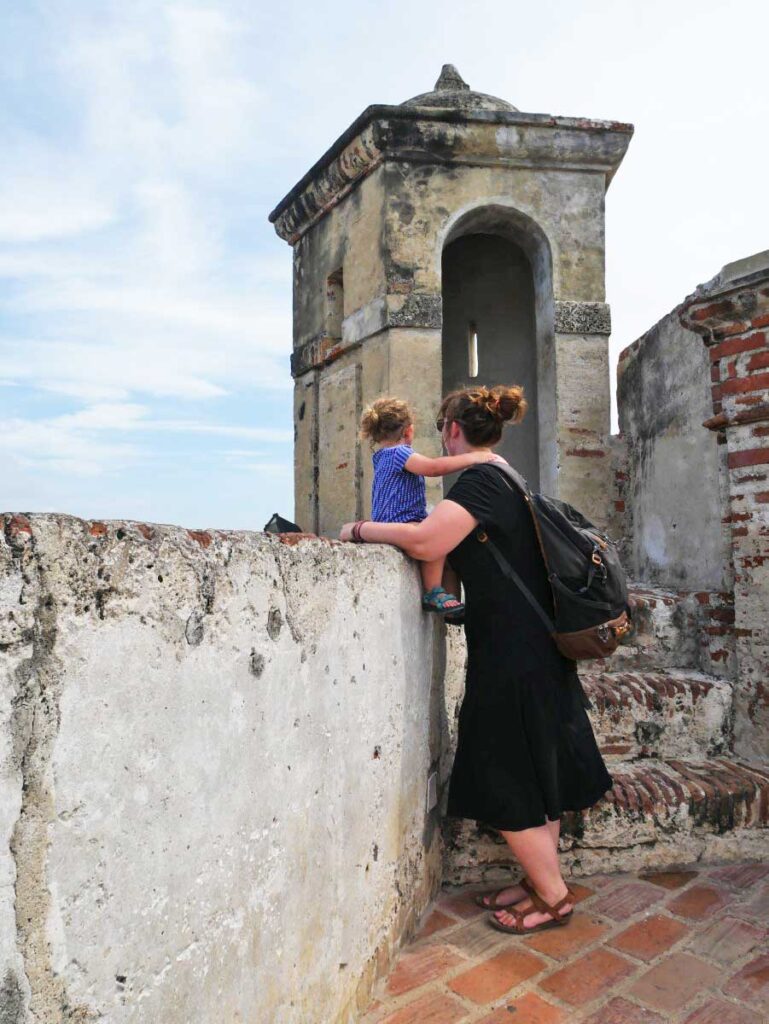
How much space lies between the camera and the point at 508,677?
258 cm

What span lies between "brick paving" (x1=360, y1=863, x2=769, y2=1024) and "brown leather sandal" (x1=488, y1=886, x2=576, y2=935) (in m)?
0.02

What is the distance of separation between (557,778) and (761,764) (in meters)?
1.54

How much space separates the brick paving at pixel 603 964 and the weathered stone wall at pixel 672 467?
1.82m

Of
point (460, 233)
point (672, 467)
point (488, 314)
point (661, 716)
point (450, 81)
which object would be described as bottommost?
point (661, 716)

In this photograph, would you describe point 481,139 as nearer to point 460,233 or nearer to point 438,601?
point 460,233

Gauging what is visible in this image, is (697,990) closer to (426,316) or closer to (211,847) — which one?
(211,847)

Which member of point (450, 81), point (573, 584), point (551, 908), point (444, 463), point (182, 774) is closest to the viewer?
point (182, 774)

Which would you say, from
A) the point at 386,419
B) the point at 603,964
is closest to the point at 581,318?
the point at 386,419

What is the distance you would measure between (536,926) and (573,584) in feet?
4.04

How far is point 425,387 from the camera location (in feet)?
21.6

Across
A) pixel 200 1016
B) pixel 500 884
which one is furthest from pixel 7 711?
pixel 500 884

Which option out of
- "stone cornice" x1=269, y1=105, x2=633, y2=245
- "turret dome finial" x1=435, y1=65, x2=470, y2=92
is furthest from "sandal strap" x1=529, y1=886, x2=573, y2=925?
"turret dome finial" x1=435, y1=65, x2=470, y2=92

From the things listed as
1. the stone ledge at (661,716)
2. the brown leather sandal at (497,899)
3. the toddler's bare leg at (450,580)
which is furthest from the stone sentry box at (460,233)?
the brown leather sandal at (497,899)

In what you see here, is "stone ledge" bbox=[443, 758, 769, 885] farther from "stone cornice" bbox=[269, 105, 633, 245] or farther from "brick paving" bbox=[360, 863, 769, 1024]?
"stone cornice" bbox=[269, 105, 633, 245]
